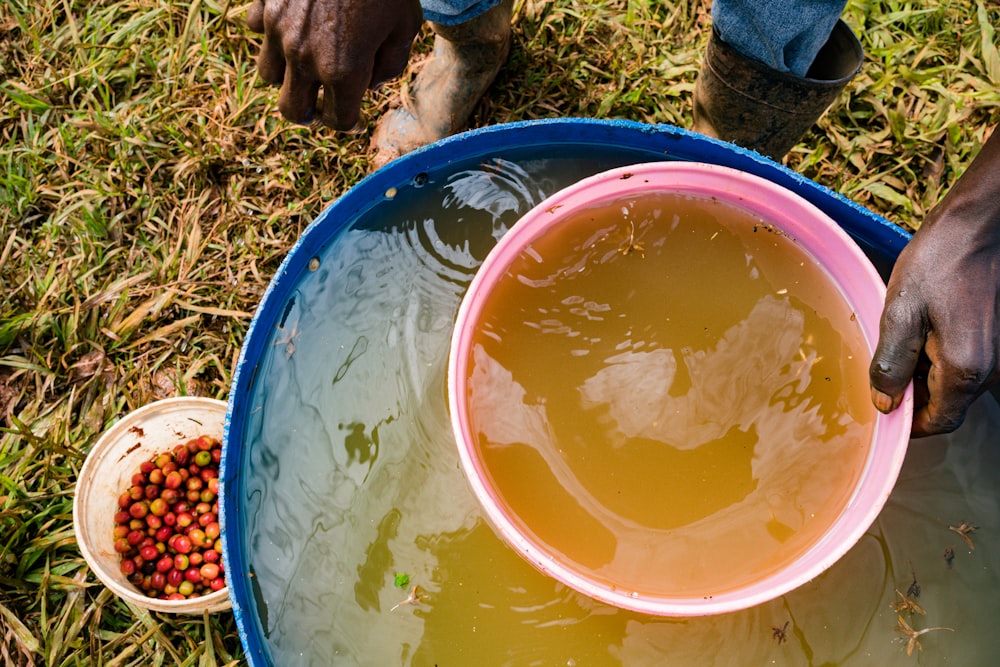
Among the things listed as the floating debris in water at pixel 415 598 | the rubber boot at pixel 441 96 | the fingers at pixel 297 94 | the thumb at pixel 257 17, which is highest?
the thumb at pixel 257 17

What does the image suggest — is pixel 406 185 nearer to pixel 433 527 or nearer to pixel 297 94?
pixel 297 94

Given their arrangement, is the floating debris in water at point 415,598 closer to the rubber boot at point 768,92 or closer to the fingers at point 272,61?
the fingers at point 272,61

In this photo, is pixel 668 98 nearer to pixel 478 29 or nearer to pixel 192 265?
pixel 478 29

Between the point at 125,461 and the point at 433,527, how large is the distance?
1013 millimetres

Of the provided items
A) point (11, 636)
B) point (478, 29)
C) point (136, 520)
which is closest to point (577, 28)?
point (478, 29)

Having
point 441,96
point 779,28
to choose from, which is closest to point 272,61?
point 441,96

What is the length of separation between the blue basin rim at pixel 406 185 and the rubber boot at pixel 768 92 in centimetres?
32

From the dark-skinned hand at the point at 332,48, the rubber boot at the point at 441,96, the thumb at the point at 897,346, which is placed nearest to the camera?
the dark-skinned hand at the point at 332,48

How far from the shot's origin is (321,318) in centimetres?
175

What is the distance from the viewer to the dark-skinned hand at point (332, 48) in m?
1.16

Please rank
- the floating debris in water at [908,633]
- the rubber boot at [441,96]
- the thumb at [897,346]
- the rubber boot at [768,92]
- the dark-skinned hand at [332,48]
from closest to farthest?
1. the dark-skinned hand at [332,48]
2. the thumb at [897,346]
3. the floating debris in water at [908,633]
4. the rubber boot at [768,92]
5. the rubber boot at [441,96]

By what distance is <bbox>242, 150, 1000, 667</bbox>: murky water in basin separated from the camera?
154cm

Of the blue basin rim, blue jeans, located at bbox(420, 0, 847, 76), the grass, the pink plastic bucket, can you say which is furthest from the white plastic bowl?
blue jeans, located at bbox(420, 0, 847, 76)

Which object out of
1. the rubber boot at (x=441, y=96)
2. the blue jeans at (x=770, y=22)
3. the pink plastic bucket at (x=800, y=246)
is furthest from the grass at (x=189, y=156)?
the pink plastic bucket at (x=800, y=246)
